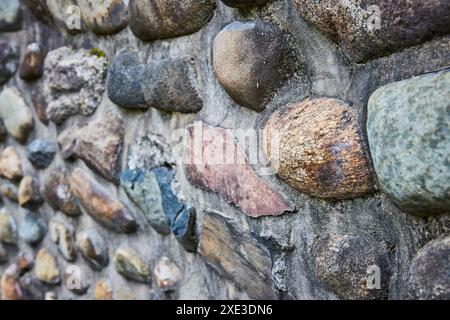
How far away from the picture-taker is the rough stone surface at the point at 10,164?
1398 mm

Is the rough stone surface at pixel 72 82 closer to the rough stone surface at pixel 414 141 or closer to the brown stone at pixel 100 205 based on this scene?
the brown stone at pixel 100 205

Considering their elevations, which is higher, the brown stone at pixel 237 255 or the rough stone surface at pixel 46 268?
the brown stone at pixel 237 255

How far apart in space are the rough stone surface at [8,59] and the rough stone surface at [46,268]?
0.49 meters

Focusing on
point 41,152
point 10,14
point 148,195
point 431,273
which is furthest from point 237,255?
point 10,14

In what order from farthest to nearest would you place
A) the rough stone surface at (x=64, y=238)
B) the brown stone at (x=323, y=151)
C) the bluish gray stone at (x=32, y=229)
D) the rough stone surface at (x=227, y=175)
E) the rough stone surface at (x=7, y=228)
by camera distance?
the rough stone surface at (x=7, y=228) < the bluish gray stone at (x=32, y=229) < the rough stone surface at (x=64, y=238) < the rough stone surface at (x=227, y=175) < the brown stone at (x=323, y=151)

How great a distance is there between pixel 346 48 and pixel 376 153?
0.14m

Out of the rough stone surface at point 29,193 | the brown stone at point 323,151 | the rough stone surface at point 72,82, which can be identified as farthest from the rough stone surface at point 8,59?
the brown stone at point 323,151

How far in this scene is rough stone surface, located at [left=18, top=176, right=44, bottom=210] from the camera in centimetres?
135

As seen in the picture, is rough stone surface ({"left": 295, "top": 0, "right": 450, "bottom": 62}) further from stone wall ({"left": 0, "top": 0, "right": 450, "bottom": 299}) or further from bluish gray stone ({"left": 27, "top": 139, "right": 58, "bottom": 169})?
bluish gray stone ({"left": 27, "top": 139, "right": 58, "bottom": 169})

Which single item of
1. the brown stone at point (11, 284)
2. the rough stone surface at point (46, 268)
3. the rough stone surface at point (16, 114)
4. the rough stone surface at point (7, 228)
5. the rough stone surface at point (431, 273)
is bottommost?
the brown stone at point (11, 284)

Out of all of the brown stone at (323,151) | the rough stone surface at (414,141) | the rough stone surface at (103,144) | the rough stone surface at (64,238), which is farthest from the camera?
the rough stone surface at (64,238)

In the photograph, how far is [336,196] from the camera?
0.65m
